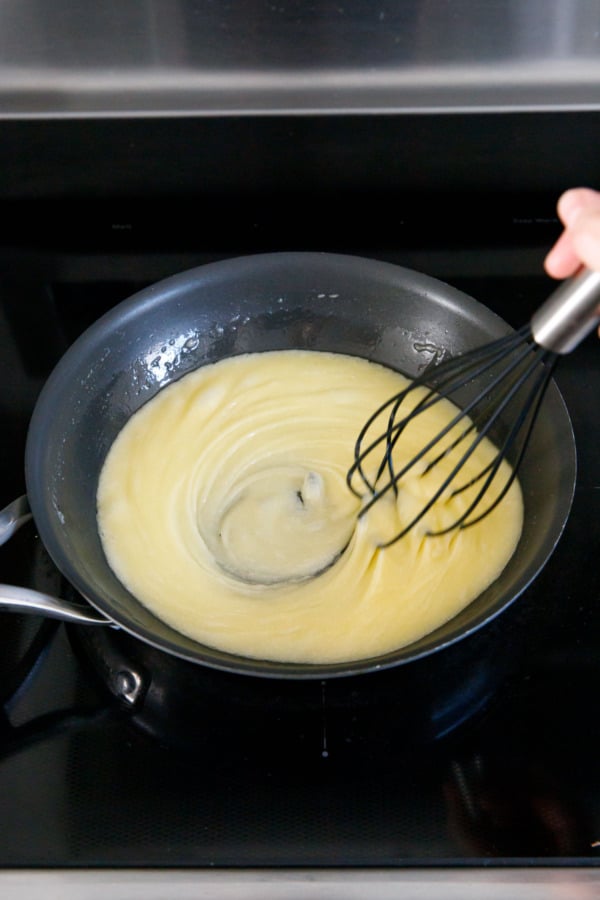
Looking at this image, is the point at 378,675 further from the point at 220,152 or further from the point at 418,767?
the point at 220,152

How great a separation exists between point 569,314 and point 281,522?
1.43 ft

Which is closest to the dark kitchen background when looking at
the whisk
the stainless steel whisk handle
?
the whisk

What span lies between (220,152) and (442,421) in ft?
1.55

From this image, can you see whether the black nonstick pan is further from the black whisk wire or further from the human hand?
the human hand

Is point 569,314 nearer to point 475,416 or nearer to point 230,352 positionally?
point 475,416

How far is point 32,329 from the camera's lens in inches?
45.2

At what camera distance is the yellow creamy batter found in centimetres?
86

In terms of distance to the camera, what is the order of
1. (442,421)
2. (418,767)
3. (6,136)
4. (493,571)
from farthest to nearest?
(6,136) < (442,421) < (493,571) < (418,767)

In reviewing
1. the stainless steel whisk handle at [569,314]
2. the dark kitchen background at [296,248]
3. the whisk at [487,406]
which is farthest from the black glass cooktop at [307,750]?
the stainless steel whisk handle at [569,314]

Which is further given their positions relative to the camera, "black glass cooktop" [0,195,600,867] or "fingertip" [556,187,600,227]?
"black glass cooktop" [0,195,600,867]

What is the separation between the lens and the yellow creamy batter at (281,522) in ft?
2.83

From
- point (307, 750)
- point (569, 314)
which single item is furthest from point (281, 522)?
point (569, 314)

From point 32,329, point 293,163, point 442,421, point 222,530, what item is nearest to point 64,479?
point 222,530

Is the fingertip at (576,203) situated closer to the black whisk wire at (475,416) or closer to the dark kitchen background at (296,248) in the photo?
the black whisk wire at (475,416)
